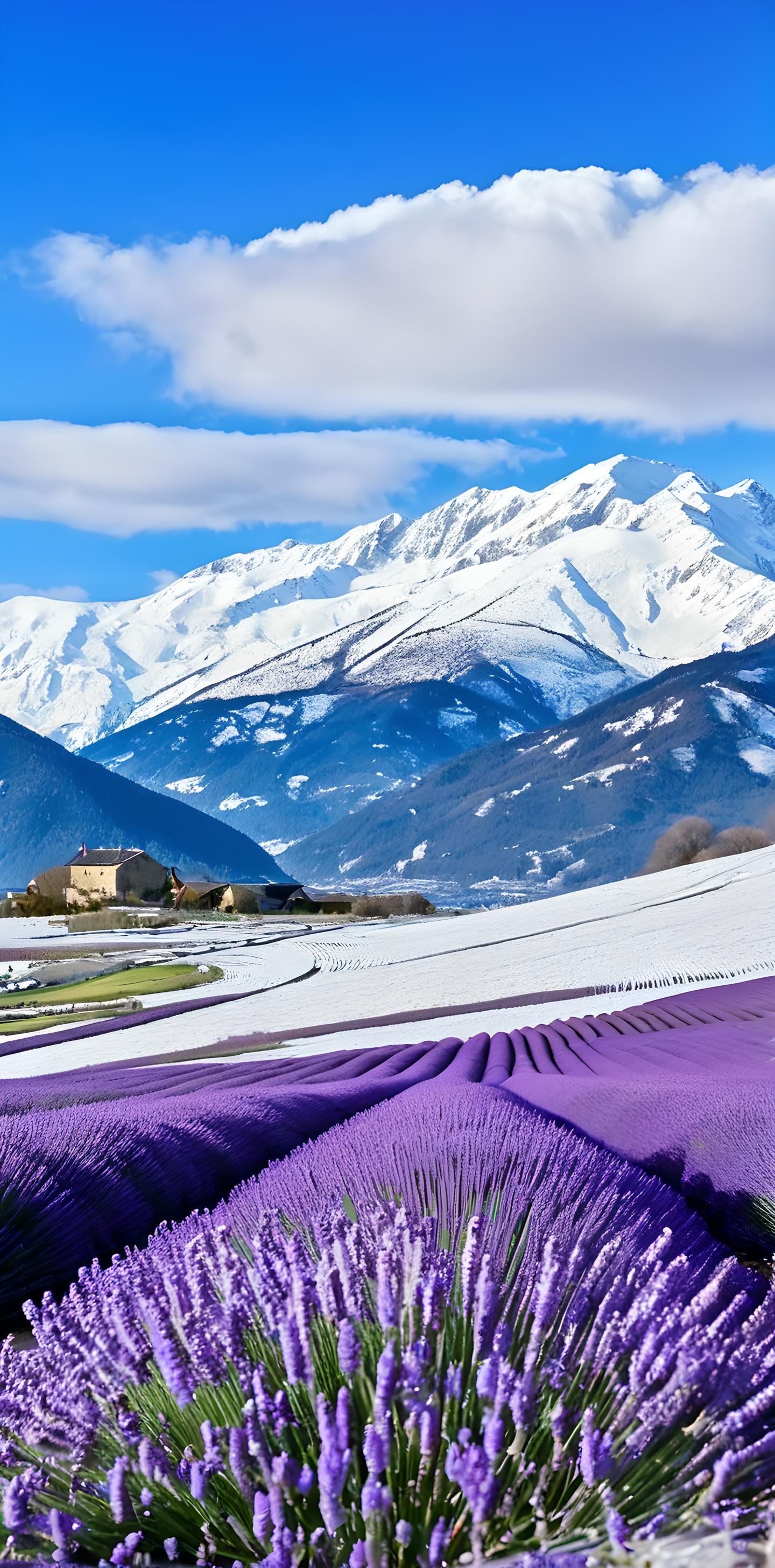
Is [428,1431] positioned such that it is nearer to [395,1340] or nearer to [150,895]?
[395,1340]

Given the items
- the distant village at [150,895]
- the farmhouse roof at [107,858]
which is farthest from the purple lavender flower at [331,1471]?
the farmhouse roof at [107,858]

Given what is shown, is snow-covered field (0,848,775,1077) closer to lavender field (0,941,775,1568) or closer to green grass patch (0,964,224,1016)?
green grass patch (0,964,224,1016)

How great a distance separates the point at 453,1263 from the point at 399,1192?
18.6 inches

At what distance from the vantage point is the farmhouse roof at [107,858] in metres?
64.1

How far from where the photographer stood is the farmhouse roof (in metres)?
64.1

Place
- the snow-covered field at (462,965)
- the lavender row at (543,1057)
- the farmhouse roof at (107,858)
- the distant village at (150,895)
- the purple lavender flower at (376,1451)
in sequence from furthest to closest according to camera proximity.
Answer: the farmhouse roof at (107,858)
the distant village at (150,895)
the snow-covered field at (462,965)
the lavender row at (543,1057)
the purple lavender flower at (376,1451)

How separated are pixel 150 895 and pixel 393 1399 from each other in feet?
213

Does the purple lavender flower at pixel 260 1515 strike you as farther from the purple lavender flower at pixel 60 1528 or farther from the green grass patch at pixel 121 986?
the green grass patch at pixel 121 986

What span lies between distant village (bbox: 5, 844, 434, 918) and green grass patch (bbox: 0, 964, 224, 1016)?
3128 cm

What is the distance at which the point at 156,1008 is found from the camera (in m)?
18.9

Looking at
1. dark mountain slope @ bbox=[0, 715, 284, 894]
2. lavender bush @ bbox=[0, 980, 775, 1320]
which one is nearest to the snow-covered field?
lavender bush @ bbox=[0, 980, 775, 1320]

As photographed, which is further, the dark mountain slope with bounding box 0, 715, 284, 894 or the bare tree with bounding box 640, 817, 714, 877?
the dark mountain slope with bounding box 0, 715, 284, 894

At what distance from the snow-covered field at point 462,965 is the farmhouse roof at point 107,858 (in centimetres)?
2321

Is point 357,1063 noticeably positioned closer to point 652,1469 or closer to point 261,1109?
point 261,1109
